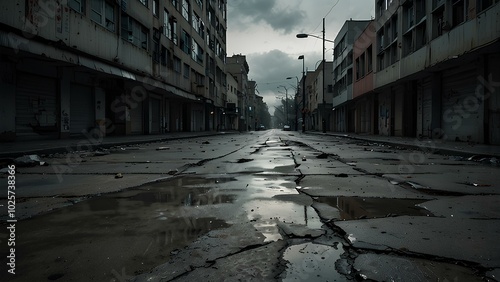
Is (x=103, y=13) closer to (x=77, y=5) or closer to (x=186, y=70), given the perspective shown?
(x=77, y=5)

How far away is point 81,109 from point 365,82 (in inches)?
881

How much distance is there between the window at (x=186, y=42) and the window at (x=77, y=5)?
54.2ft

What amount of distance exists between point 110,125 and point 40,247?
20.3 m

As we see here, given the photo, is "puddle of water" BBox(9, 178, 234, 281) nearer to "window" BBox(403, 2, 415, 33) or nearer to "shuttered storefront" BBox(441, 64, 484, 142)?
"shuttered storefront" BBox(441, 64, 484, 142)

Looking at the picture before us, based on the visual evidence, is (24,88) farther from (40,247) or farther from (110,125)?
(40,247)

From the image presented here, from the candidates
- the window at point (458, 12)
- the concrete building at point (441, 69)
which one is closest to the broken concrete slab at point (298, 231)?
the concrete building at point (441, 69)

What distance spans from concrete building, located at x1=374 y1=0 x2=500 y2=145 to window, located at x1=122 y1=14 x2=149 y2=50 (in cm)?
1652

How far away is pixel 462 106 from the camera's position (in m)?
14.7

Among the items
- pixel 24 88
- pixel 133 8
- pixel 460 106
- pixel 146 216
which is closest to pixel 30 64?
pixel 24 88

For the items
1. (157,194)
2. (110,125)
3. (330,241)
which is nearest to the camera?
(330,241)

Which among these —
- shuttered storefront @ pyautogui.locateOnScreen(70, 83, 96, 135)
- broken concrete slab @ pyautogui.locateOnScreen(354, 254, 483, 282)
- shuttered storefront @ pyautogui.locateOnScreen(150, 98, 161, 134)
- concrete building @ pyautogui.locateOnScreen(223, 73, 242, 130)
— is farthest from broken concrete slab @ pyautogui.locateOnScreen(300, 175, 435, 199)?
concrete building @ pyautogui.locateOnScreen(223, 73, 242, 130)

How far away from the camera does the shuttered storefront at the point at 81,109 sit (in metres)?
16.8

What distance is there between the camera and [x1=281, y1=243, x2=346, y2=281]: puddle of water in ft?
5.55

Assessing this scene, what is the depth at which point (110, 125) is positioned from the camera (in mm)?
20938
